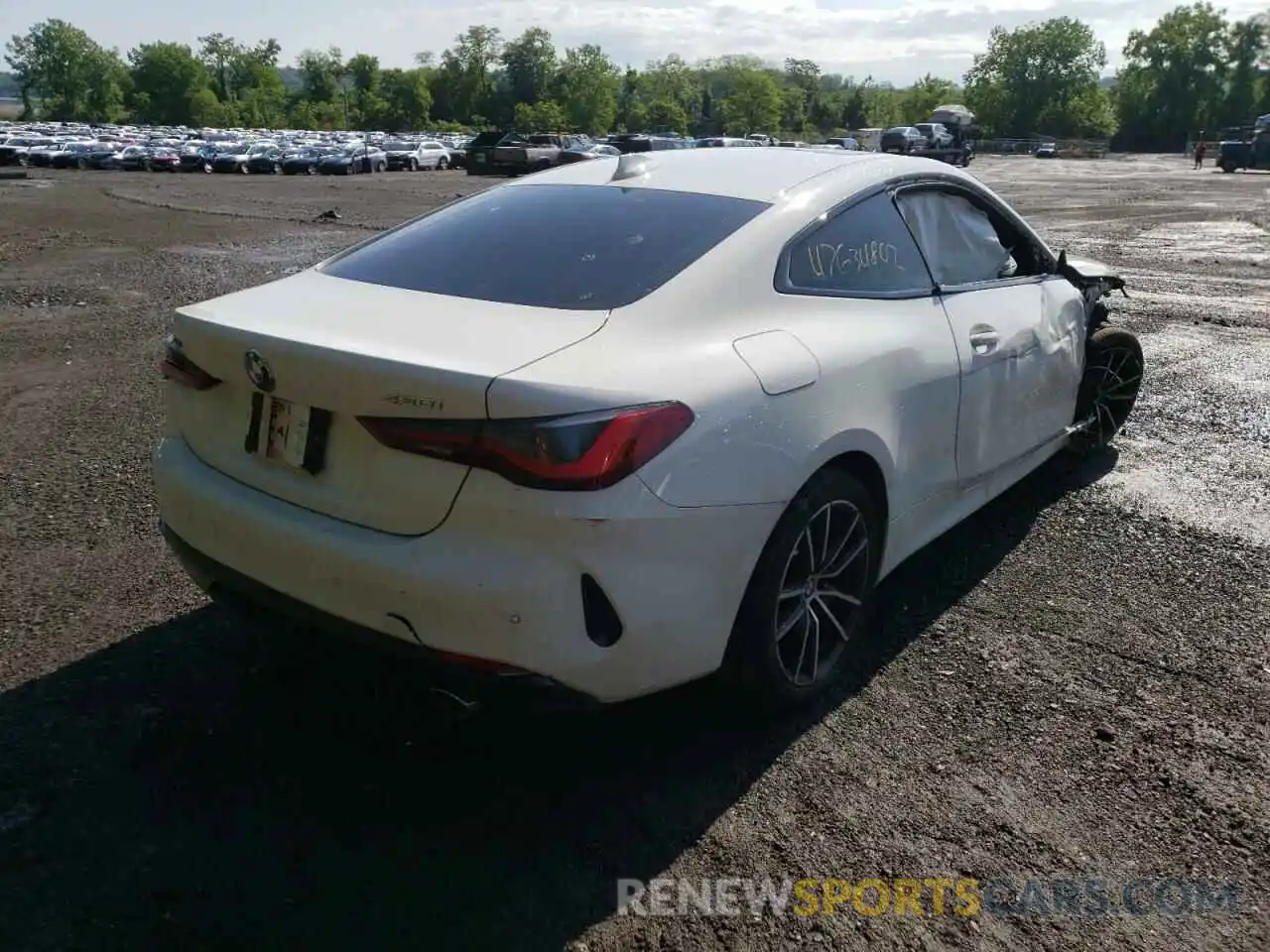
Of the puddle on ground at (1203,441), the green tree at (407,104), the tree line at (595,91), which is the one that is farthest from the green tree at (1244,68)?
the puddle on ground at (1203,441)

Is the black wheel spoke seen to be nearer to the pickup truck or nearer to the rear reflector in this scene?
the rear reflector

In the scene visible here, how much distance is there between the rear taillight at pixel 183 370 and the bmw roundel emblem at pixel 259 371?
0.21m

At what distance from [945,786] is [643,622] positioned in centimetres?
103

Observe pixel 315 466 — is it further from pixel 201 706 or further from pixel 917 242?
pixel 917 242

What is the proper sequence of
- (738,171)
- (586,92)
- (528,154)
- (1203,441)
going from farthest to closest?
1. (586,92)
2. (528,154)
3. (1203,441)
4. (738,171)

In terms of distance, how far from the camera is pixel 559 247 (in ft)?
10.6

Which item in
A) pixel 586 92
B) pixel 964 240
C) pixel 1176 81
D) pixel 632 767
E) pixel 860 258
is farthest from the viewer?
pixel 586 92

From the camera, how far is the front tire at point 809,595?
2855mm

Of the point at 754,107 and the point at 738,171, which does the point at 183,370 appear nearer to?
the point at 738,171

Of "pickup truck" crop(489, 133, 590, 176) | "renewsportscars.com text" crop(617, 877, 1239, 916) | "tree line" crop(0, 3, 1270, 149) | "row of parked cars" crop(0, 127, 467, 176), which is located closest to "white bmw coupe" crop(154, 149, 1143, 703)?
"renewsportscars.com text" crop(617, 877, 1239, 916)

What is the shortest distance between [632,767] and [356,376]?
1323 millimetres

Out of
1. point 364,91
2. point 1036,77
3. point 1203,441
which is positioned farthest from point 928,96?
point 1203,441

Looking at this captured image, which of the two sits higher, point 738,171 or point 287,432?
point 738,171

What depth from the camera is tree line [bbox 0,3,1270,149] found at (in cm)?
12000
